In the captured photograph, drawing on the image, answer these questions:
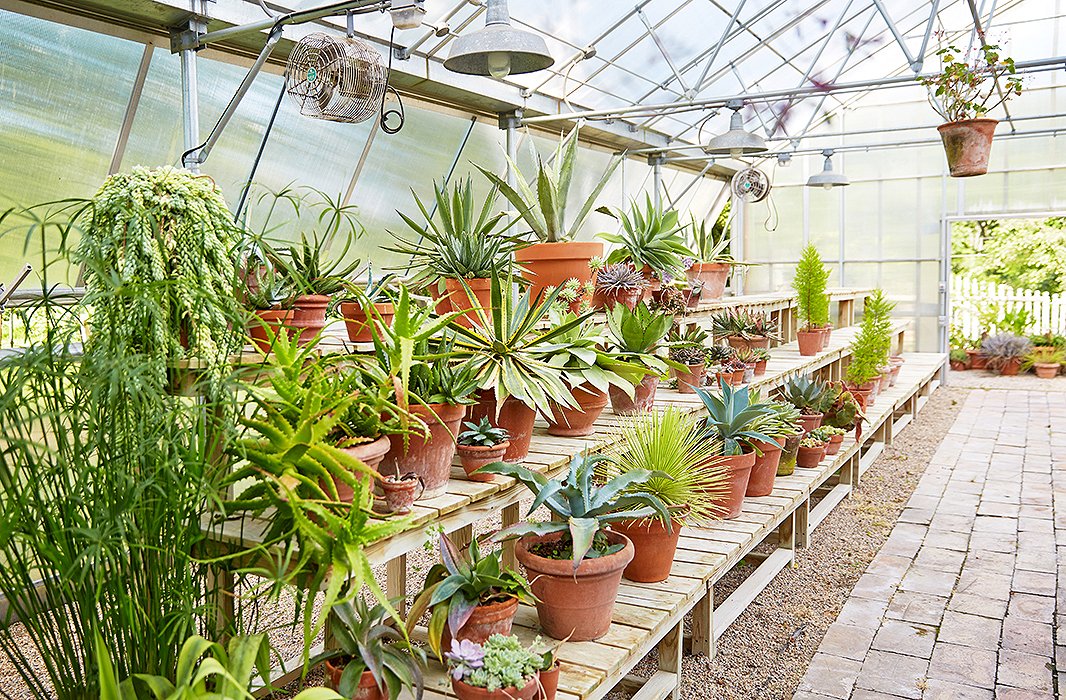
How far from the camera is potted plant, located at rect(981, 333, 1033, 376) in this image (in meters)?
11.4

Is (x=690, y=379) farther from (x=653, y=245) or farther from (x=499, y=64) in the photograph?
(x=499, y=64)

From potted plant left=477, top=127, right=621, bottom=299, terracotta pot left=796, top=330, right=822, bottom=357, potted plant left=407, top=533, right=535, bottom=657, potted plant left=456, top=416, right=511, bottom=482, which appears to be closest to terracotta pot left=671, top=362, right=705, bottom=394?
potted plant left=477, top=127, right=621, bottom=299

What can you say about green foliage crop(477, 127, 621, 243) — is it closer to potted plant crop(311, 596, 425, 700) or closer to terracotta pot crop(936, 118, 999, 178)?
potted plant crop(311, 596, 425, 700)

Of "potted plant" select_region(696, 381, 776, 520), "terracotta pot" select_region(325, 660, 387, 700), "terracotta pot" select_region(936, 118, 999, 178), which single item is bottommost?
"terracotta pot" select_region(325, 660, 387, 700)

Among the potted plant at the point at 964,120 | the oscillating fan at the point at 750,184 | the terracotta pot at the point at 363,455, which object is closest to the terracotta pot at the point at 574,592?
the terracotta pot at the point at 363,455

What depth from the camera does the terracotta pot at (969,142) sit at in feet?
15.8

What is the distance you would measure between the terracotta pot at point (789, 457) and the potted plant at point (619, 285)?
1.30 metres

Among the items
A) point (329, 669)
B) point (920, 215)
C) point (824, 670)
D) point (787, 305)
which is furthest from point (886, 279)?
point (329, 669)

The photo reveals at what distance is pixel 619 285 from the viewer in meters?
3.37

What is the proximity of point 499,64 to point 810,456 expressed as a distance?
2.65m

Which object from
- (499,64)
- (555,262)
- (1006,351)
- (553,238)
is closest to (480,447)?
(555,262)

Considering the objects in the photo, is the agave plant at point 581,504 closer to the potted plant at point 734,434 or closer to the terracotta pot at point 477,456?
the terracotta pot at point 477,456

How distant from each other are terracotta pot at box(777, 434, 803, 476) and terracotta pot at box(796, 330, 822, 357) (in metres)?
1.39

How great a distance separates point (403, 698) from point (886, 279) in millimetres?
10375
